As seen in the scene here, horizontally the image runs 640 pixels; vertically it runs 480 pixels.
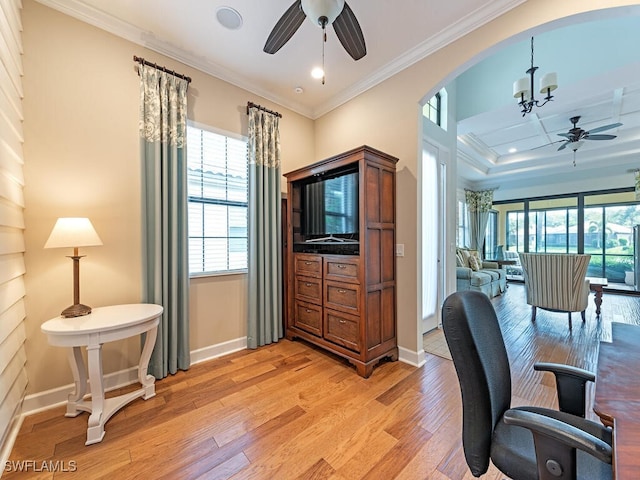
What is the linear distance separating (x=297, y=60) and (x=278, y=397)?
10.5 ft

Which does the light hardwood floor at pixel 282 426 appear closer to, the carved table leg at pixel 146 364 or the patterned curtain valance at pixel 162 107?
the carved table leg at pixel 146 364

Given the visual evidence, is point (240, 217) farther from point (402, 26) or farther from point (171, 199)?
point (402, 26)

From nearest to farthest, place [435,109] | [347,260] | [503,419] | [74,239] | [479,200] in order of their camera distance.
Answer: [503,419]
[74,239]
[347,260]
[435,109]
[479,200]

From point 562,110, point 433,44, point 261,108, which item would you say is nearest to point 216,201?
point 261,108

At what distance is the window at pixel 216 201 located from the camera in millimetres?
2760

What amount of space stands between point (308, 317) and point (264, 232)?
111cm

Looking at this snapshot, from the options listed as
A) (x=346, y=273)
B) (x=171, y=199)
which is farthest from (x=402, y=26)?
(x=171, y=199)

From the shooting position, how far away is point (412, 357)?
2691 millimetres

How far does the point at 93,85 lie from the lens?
2174mm

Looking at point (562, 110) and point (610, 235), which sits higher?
point (562, 110)

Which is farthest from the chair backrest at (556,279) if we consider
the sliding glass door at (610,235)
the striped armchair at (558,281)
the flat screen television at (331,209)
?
the sliding glass door at (610,235)

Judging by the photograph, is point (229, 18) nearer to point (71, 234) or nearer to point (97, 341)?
point (71, 234)

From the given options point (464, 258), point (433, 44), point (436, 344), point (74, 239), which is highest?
point (433, 44)

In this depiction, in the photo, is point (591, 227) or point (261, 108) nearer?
point (261, 108)
